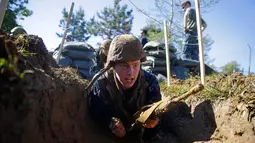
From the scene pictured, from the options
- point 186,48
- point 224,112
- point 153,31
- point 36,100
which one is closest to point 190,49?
point 186,48

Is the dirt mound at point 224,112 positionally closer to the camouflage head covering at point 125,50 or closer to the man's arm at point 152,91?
the man's arm at point 152,91

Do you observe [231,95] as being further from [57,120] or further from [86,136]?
[57,120]

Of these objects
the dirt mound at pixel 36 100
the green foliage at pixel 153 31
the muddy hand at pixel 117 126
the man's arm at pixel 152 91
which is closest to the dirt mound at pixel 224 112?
the man's arm at pixel 152 91

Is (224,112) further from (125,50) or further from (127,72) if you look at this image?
(125,50)

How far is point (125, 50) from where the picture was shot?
8.14 ft

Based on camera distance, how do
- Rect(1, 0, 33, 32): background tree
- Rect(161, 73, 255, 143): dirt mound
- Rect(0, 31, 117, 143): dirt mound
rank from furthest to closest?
Rect(1, 0, 33, 32): background tree → Rect(161, 73, 255, 143): dirt mound → Rect(0, 31, 117, 143): dirt mound

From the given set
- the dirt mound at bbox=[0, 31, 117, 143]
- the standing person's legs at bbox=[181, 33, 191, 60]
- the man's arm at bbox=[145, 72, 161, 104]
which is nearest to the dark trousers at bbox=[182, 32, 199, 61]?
the standing person's legs at bbox=[181, 33, 191, 60]

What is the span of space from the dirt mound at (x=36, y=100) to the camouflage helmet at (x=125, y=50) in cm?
52

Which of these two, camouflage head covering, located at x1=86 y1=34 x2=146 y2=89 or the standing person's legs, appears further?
the standing person's legs

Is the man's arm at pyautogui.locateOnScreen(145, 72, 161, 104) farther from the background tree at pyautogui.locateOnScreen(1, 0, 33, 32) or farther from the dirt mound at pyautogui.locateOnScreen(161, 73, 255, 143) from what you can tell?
the background tree at pyautogui.locateOnScreen(1, 0, 33, 32)

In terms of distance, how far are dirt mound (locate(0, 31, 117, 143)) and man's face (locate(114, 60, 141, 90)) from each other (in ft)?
1.53

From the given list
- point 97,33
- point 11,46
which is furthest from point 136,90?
point 97,33

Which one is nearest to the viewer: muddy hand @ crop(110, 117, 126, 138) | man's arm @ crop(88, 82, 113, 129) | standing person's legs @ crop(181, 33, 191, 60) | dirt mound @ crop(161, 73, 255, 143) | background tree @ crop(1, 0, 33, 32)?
dirt mound @ crop(161, 73, 255, 143)

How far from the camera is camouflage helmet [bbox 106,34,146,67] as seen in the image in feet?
8.13
